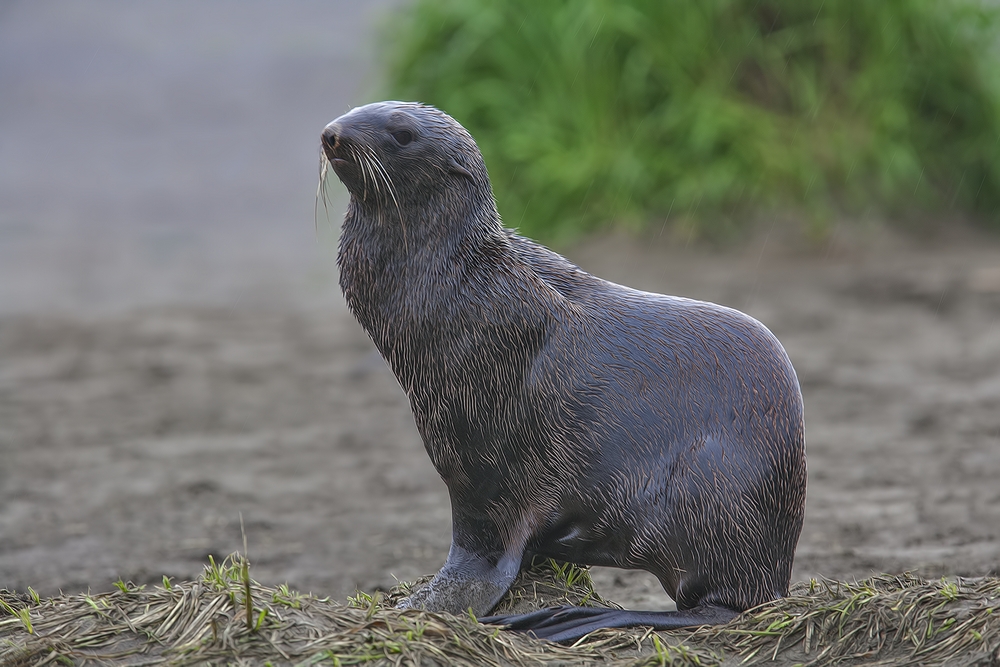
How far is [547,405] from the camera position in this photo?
3717mm

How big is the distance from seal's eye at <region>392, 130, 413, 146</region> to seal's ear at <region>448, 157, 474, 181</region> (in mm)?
143

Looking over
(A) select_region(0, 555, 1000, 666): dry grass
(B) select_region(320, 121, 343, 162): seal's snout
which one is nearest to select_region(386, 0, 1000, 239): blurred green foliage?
(B) select_region(320, 121, 343, 162): seal's snout

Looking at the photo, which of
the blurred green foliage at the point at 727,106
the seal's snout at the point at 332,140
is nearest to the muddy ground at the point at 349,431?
the blurred green foliage at the point at 727,106

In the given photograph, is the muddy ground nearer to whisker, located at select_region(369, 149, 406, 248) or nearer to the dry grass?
the dry grass

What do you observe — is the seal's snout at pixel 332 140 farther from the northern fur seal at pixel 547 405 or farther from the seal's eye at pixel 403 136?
the seal's eye at pixel 403 136

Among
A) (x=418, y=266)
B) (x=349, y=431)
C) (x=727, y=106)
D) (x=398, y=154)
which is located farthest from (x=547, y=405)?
(x=727, y=106)

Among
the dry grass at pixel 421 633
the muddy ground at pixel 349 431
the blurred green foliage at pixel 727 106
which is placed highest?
the blurred green foliage at pixel 727 106

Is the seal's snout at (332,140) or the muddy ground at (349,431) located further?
the muddy ground at (349,431)

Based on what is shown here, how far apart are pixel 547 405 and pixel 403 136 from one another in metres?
0.95

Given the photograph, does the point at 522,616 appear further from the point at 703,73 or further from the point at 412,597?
the point at 703,73

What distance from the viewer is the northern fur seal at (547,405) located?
3680 mm

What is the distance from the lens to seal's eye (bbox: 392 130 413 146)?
12.1 feet

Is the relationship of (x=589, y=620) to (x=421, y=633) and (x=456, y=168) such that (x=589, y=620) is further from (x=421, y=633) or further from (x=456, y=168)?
(x=456, y=168)

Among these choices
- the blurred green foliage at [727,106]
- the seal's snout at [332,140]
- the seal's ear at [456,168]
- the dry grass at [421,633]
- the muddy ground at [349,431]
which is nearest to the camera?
the dry grass at [421,633]
